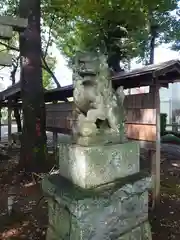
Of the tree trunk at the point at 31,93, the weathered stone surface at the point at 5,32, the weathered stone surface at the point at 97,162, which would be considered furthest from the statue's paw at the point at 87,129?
the tree trunk at the point at 31,93

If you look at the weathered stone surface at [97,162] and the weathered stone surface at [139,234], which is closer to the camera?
the weathered stone surface at [97,162]

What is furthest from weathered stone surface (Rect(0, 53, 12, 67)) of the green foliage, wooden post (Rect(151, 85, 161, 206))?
the green foliage

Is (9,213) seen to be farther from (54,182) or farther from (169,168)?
(169,168)

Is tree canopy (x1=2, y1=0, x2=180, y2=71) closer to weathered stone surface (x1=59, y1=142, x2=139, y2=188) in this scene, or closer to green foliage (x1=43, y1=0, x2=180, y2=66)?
green foliage (x1=43, y1=0, x2=180, y2=66)

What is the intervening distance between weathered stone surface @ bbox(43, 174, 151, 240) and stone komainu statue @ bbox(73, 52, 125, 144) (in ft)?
1.62

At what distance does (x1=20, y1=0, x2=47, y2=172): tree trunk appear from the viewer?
21.7 feet

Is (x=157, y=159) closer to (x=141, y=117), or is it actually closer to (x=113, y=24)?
(x=141, y=117)

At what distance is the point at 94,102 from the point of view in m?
2.70

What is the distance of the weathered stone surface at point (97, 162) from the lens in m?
2.50

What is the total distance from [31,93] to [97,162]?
449cm

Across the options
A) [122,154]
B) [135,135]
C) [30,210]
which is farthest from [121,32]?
[122,154]

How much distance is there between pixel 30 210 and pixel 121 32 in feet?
36.4

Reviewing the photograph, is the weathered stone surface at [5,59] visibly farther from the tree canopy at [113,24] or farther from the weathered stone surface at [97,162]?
the tree canopy at [113,24]

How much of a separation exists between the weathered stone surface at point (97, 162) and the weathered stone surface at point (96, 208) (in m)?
0.08
